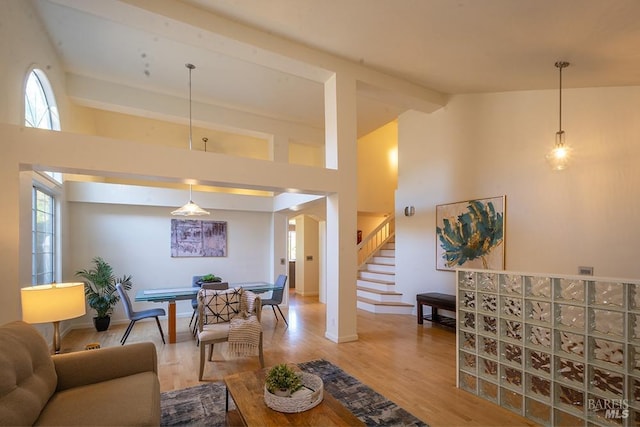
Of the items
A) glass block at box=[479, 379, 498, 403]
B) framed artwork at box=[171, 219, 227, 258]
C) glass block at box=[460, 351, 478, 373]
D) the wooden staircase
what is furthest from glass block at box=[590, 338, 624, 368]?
framed artwork at box=[171, 219, 227, 258]

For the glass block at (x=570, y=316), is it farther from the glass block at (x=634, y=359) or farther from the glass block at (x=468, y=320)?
the glass block at (x=468, y=320)

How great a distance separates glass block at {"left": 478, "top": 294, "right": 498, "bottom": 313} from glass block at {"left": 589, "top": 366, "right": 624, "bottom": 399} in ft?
2.53

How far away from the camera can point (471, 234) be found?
216 inches

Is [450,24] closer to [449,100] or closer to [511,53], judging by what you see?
[511,53]

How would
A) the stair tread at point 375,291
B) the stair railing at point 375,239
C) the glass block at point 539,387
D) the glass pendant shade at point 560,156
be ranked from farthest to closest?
the stair railing at point 375,239
the stair tread at point 375,291
the glass pendant shade at point 560,156
the glass block at point 539,387

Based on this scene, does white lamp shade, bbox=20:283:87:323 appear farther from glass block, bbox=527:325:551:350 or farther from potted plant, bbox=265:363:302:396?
glass block, bbox=527:325:551:350

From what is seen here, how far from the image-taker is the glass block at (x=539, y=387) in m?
2.54

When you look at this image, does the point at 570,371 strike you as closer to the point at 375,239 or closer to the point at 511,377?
the point at 511,377

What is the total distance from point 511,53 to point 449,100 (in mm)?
2279

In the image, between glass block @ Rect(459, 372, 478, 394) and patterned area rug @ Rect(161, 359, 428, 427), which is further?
glass block @ Rect(459, 372, 478, 394)

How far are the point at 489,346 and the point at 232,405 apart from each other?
2384 millimetres

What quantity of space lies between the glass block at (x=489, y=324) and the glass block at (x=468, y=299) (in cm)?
14

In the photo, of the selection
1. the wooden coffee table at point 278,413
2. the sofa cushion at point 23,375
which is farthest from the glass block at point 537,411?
the sofa cushion at point 23,375

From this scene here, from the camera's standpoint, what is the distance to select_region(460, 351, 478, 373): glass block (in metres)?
3.11
